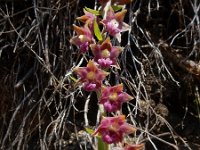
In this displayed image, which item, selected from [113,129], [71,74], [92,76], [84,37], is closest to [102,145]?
[113,129]

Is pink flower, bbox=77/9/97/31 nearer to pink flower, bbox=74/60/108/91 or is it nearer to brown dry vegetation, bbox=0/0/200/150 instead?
pink flower, bbox=74/60/108/91

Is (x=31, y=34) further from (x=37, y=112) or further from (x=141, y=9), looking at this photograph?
(x=141, y=9)

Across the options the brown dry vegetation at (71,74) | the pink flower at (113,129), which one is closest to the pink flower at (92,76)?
the pink flower at (113,129)

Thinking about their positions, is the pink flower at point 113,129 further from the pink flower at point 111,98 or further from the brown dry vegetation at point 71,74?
the brown dry vegetation at point 71,74

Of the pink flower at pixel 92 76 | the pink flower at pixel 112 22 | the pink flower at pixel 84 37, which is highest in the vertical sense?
the pink flower at pixel 112 22

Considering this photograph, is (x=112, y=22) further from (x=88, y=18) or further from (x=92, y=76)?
(x=92, y=76)
